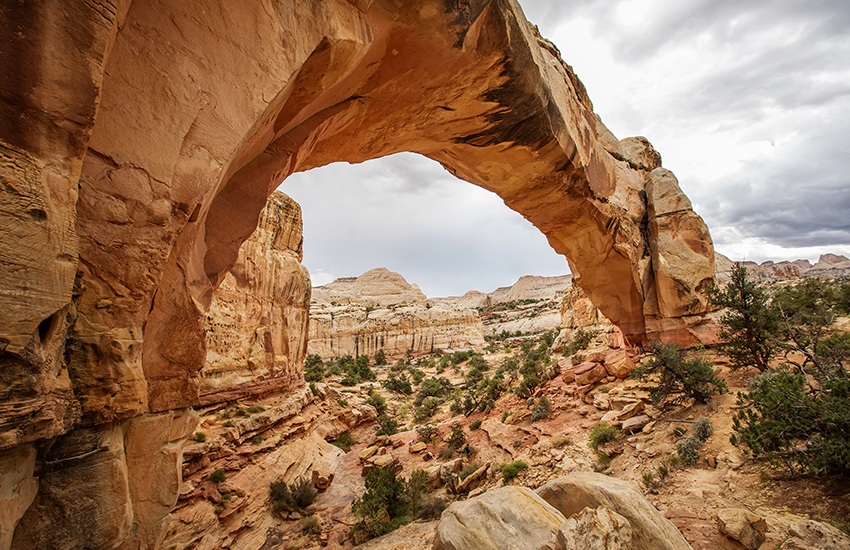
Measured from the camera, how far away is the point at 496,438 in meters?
10.0

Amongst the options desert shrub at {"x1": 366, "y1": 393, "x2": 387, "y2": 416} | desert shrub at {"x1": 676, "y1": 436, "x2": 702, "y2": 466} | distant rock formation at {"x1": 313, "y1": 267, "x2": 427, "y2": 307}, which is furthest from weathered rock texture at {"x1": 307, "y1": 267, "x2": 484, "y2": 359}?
desert shrub at {"x1": 676, "y1": 436, "x2": 702, "y2": 466}

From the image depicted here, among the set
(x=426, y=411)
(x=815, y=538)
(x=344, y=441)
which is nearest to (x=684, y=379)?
(x=815, y=538)

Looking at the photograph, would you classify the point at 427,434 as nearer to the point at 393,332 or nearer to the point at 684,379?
the point at 684,379

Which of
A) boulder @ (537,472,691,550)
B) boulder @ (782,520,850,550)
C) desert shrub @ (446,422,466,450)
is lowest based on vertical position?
desert shrub @ (446,422,466,450)

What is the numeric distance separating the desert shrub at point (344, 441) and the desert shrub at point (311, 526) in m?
5.13

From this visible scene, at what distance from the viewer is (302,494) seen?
8.16 metres

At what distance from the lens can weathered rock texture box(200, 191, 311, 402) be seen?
880cm

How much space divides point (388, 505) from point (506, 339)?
32.6m

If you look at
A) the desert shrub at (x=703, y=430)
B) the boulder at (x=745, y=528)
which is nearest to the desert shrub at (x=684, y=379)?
the desert shrub at (x=703, y=430)

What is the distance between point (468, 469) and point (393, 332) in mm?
27849

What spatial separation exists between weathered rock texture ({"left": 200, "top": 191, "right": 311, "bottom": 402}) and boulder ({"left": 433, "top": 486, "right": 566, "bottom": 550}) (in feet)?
24.6

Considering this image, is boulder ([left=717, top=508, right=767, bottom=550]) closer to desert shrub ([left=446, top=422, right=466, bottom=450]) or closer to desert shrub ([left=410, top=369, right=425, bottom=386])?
desert shrub ([left=446, top=422, right=466, bottom=450])

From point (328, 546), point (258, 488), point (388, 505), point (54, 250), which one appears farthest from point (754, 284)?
point (258, 488)

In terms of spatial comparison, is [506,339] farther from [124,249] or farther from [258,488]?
[124,249]
